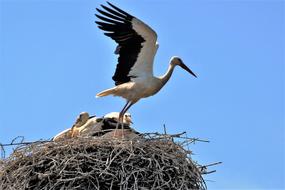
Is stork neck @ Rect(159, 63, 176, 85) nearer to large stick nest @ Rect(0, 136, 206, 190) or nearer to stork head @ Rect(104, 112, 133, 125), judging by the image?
stork head @ Rect(104, 112, 133, 125)

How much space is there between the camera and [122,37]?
9.66m

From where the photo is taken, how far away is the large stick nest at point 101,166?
8.16m

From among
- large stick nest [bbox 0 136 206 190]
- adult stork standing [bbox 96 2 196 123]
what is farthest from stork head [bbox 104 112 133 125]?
large stick nest [bbox 0 136 206 190]

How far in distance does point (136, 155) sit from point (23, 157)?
38.6 inches

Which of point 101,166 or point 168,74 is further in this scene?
point 168,74

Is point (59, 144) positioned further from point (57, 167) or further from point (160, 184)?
point (160, 184)

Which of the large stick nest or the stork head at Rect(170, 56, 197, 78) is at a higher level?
the stork head at Rect(170, 56, 197, 78)

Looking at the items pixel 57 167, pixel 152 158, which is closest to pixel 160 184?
pixel 152 158

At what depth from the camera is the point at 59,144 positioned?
8.52 metres

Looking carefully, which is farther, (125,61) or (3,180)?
(125,61)

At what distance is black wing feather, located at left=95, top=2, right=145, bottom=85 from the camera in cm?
957

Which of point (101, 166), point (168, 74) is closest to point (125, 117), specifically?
point (168, 74)

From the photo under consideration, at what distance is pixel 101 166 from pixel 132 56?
1854 mm

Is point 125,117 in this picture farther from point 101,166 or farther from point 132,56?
point 101,166
